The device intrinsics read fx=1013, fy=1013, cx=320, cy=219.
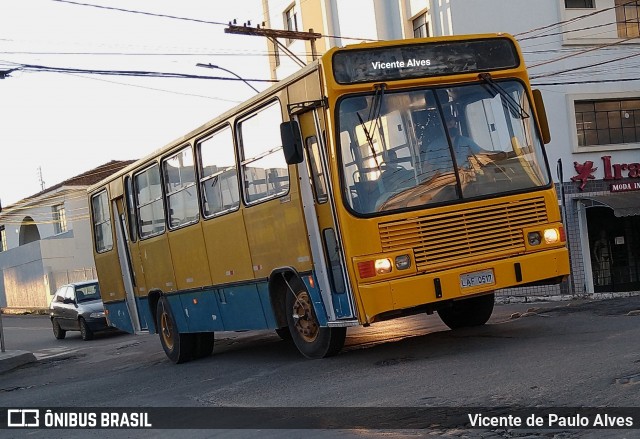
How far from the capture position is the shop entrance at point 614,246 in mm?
27188

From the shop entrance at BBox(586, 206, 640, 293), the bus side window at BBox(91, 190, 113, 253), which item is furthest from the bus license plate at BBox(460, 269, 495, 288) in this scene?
the shop entrance at BBox(586, 206, 640, 293)

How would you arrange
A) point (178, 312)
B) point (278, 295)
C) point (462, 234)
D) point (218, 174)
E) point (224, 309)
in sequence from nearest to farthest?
point (462, 234) < point (278, 295) < point (218, 174) < point (224, 309) < point (178, 312)

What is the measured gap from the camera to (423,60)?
35.8 feet

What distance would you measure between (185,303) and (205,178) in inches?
90.3

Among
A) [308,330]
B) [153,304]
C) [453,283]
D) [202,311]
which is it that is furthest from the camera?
[153,304]

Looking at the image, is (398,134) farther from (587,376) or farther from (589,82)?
(589,82)

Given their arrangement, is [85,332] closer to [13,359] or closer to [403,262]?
[13,359]

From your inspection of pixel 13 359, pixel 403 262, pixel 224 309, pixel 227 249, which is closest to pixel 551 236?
pixel 403 262

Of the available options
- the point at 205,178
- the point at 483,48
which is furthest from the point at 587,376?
the point at 205,178

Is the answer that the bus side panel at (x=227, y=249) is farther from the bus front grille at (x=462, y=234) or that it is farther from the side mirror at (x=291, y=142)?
the bus front grille at (x=462, y=234)

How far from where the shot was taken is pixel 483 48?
11.2 metres

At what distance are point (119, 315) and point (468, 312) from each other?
7.12 meters

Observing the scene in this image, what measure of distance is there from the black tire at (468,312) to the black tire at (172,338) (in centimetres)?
419

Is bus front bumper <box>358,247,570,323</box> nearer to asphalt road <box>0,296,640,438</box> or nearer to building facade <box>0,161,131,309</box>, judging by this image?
asphalt road <box>0,296,640,438</box>
